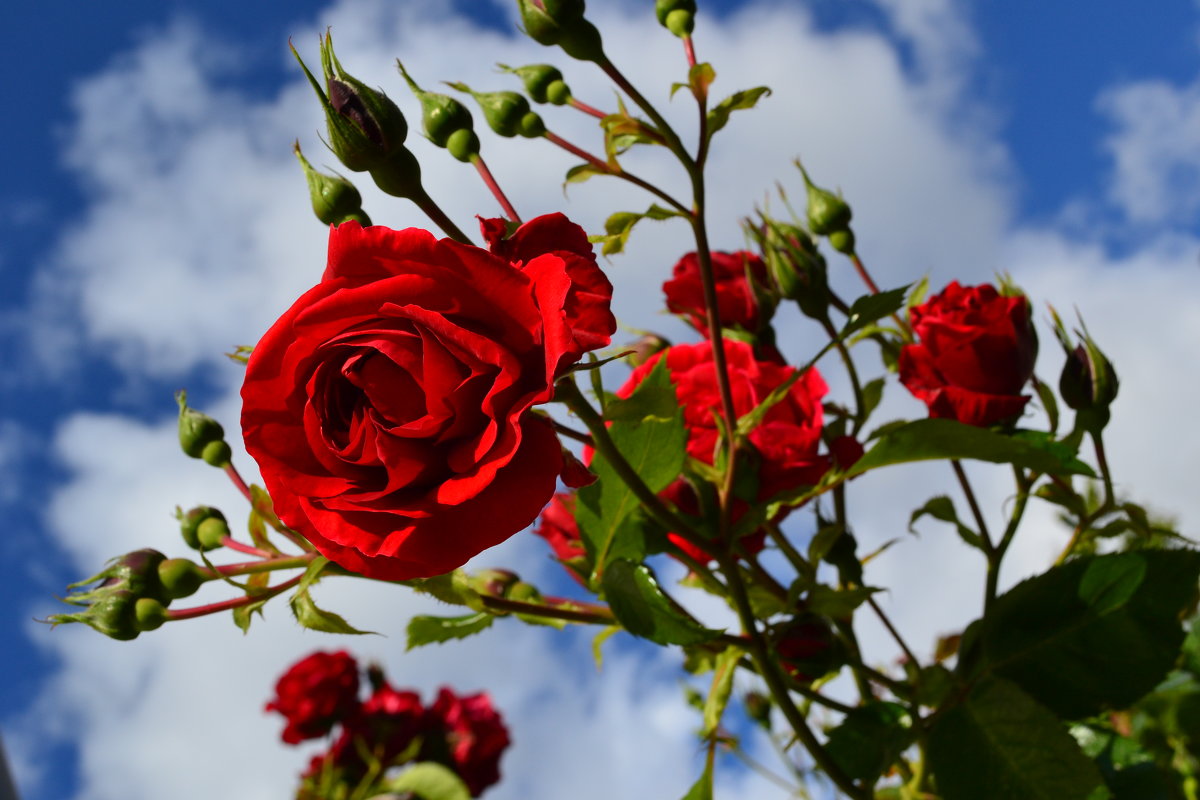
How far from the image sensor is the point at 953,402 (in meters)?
0.75

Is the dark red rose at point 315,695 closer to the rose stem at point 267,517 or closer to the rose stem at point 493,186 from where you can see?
the rose stem at point 267,517

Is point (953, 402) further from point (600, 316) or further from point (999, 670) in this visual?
point (600, 316)

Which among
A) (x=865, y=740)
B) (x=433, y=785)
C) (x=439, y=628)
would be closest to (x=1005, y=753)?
(x=865, y=740)

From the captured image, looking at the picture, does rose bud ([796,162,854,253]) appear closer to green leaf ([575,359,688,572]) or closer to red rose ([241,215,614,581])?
green leaf ([575,359,688,572])

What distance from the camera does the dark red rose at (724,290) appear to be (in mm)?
808

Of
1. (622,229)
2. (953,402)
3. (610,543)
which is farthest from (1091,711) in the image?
(622,229)

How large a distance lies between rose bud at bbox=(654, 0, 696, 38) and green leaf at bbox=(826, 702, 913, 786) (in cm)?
51

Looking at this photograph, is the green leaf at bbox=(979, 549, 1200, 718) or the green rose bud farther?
the green leaf at bbox=(979, 549, 1200, 718)

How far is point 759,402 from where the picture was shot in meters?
0.72

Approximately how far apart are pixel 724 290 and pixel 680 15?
0.72 feet

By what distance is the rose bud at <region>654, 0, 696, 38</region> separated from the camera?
2.28ft

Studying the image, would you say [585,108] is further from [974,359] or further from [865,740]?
[865,740]

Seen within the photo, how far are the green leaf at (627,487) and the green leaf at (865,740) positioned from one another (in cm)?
22

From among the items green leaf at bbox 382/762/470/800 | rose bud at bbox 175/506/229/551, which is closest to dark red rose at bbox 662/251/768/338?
rose bud at bbox 175/506/229/551
